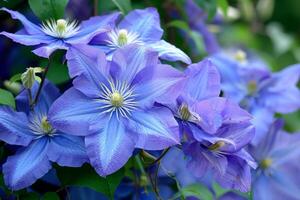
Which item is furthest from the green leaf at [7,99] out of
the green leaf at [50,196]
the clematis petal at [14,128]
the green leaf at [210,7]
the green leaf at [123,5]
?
the green leaf at [210,7]

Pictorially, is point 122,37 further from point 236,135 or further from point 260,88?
point 260,88

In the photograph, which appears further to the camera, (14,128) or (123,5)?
(123,5)

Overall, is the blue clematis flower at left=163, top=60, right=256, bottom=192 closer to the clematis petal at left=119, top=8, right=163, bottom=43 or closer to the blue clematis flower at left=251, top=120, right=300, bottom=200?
the clematis petal at left=119, top=8, right=163, bottom=43

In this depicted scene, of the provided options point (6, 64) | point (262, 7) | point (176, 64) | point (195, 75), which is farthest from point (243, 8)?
point (195, 75)

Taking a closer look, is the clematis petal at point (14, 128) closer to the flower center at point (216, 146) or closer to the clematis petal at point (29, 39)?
the clematis petal at point (29, 39)

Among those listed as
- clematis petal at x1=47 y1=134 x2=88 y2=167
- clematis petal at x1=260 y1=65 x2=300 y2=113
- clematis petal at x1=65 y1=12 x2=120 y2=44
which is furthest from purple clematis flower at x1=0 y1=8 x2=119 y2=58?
clematis petal at x1=260 y1=65 x2=300 y2=113

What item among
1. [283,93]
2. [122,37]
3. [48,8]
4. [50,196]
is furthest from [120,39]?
[283,93]
